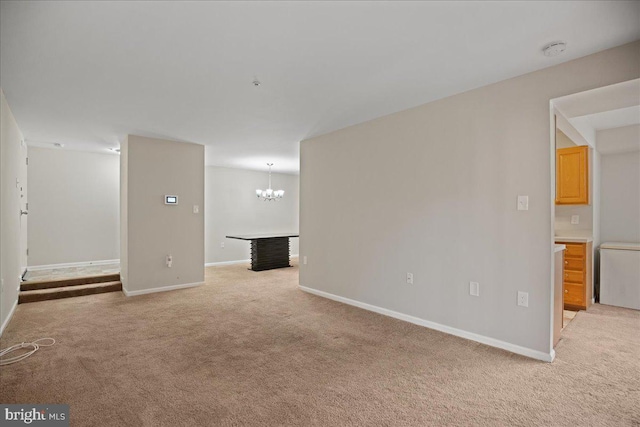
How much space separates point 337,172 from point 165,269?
3.29 meters

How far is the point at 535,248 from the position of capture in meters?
2.82

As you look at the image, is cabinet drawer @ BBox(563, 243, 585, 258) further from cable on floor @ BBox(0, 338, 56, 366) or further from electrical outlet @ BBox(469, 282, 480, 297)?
cable on floor @ BBox(0, 338, 56, 366)

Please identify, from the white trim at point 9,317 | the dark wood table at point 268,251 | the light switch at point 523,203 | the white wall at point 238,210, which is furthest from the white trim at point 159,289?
the light switch at point 523,203

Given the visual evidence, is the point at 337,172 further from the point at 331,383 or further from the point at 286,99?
the point at 331,383

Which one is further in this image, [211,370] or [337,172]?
[337,172]

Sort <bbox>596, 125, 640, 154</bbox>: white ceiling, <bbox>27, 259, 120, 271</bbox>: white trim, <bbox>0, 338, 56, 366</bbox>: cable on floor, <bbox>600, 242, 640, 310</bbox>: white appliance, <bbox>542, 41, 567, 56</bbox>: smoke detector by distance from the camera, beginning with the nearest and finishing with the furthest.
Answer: <bbox>542, 41, 567, 56</bbox>: smoke detector, <bbox>0, 338, 56, 366</bbox>: cable on floor, <bbox>600, 242, 640, 310</bbox>: white appliance, <bbox>596, 125, 640, 154</bbox>: white ceiling, <bbox>27, 259, 120, 271</bbox>: white trim

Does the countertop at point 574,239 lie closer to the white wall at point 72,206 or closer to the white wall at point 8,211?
the white wall at point 8,211

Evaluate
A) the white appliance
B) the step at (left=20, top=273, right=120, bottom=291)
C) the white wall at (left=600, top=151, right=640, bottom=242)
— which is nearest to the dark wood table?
the step at (left=20, top=273, right=120, bottom=291)

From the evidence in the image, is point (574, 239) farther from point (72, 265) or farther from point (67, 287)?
point (72, 265)

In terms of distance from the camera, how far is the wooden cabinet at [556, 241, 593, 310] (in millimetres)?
4148

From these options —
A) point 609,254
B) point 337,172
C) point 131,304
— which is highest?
point 337,172

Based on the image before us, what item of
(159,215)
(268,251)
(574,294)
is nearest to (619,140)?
(574,294)

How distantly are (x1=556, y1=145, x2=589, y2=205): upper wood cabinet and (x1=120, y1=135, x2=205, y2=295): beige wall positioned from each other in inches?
224

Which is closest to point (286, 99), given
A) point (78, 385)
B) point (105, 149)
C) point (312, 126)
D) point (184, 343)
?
point (312, 126)
